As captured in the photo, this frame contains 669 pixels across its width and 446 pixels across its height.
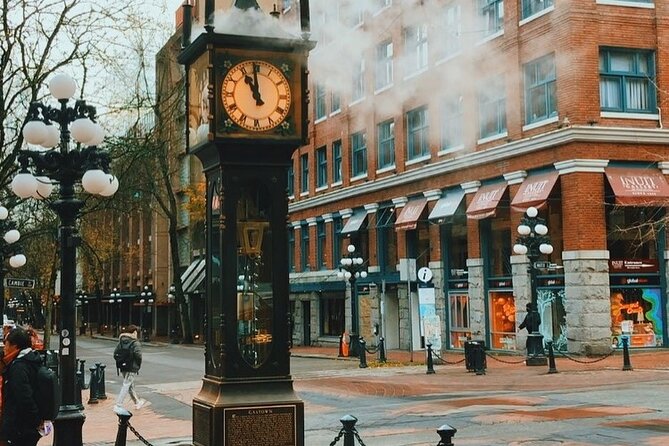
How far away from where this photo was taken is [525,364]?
82.2ft

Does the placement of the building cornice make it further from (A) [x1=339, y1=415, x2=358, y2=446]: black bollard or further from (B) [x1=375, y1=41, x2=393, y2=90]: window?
(A) [x1=339, y1=415, x2=358, y2=446]: black bollard

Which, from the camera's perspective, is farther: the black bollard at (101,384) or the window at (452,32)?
the window at (452,32)

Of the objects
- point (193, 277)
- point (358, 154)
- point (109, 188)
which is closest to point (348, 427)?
point (109, 188)

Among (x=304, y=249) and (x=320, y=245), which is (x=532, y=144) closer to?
(x=320, y=245)

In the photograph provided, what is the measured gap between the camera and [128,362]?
17.3 m

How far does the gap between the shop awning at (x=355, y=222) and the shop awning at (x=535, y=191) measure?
38.7ft

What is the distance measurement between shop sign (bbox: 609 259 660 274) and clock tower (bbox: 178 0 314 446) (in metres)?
21.0

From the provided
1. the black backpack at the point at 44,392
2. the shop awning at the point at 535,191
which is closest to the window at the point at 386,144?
the shop awning at the point at 535,191

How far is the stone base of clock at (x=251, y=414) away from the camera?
712cm

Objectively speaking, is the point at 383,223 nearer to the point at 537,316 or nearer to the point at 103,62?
the point at 537,316

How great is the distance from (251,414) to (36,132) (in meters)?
6.89

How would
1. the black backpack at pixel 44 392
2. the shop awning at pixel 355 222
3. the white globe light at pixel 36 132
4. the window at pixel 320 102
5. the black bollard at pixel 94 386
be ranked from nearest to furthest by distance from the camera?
the black backpack at pixel 44 392 < the white globe light at pixel 36 132 < the black bollard at pixel 94 386 < the window at pixel 320 102 < the shop awning at pixel 355 222

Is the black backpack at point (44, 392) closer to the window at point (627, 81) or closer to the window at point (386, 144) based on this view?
the window at point (627, 81)

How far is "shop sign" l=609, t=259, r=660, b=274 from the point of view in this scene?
26859mm
